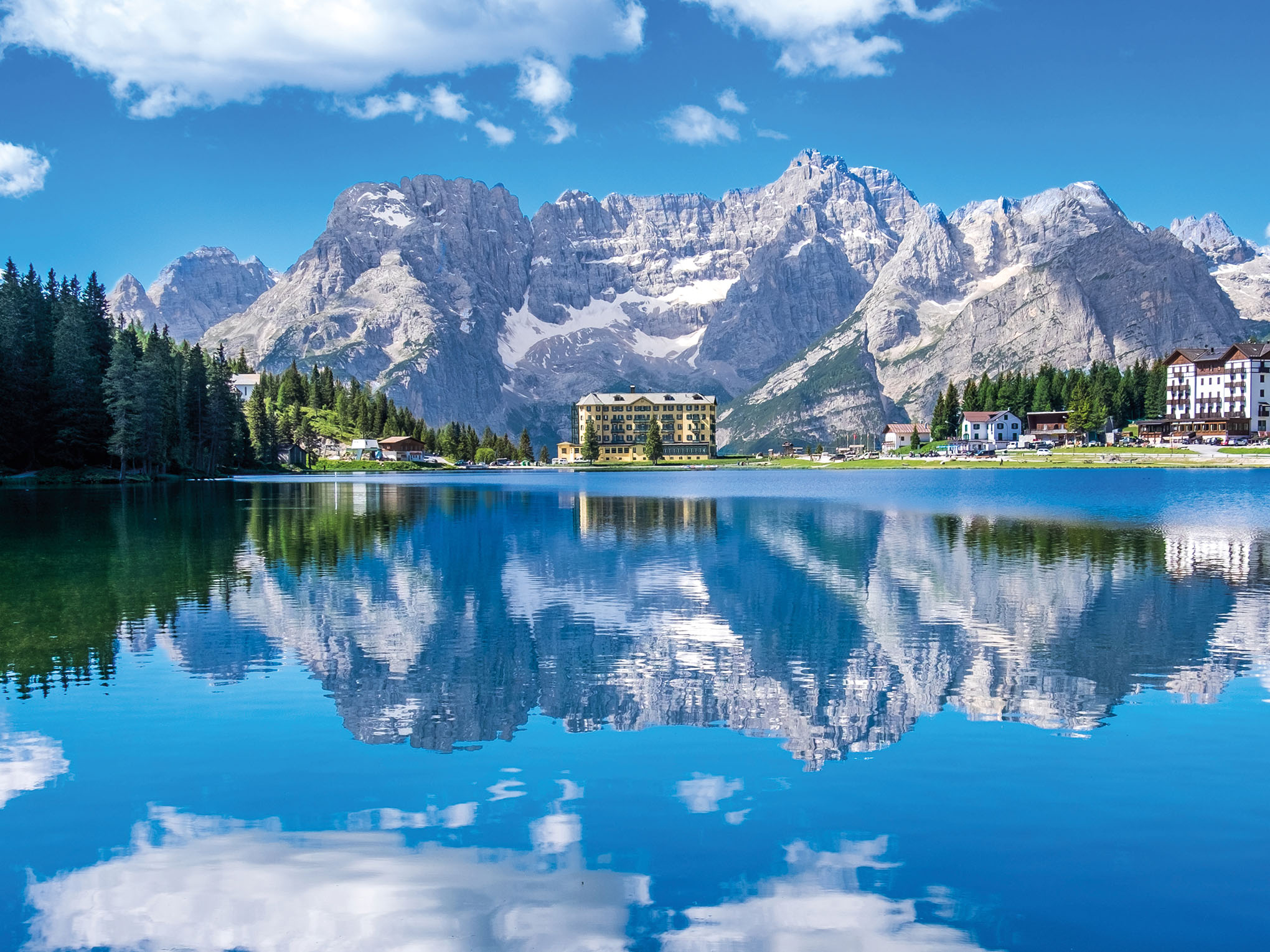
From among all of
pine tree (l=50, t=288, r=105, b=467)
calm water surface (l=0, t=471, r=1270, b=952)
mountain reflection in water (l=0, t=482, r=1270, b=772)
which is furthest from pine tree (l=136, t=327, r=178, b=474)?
calm water surface (l=0, t=471, r=1270, b=952)

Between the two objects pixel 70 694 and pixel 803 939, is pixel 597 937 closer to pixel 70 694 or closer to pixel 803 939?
pixel 803 939

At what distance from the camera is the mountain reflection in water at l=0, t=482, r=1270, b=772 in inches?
838

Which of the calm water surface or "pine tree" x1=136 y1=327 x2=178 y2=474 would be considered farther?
"pine tree" x1=136 y1=327 x2=178 y2=474

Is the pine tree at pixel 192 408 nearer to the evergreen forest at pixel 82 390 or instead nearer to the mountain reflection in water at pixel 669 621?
the evergreen forest at pixel 82 390

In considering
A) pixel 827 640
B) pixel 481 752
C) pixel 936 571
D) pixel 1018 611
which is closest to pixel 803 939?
pixel 481 752

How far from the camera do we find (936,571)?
1670 inches

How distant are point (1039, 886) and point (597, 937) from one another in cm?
554

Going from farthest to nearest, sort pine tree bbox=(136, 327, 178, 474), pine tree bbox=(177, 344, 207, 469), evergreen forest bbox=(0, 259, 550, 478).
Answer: pine tree bbox=(177, 344, 207, 469) < pine tree bbox=(136, 327, 178, 474) < evergreen forest bbox=(0, 259, 550, 478)

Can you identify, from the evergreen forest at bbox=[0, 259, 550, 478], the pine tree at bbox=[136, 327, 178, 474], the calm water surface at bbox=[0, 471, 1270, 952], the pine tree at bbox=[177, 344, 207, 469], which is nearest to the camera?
the calm water surface at bbox=[0, 471, 1270, 952]

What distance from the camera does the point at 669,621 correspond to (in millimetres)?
31516

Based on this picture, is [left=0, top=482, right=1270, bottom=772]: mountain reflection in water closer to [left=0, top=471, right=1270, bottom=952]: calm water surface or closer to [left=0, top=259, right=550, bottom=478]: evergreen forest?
[left=0, top=471, right=1270, bottom=952]: calm water surface

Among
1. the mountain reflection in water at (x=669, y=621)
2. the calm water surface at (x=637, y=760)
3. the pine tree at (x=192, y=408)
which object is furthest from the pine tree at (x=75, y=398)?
the calm water surface at (x=637, y=760)

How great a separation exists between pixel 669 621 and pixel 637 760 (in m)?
14.2

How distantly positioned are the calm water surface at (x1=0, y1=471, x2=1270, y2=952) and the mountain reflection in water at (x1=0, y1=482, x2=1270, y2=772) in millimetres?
190
